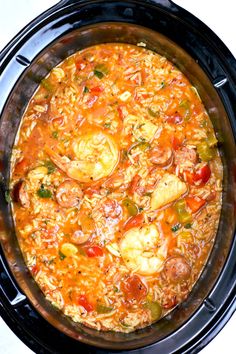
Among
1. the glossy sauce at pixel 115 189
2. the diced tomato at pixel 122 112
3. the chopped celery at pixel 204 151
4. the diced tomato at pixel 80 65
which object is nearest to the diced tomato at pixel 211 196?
the glossy sauce at pixel 115 189

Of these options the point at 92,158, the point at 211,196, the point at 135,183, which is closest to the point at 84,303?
the point at 135,183

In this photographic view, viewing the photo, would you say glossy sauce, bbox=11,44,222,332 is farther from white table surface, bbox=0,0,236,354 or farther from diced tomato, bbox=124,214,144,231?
white table surface, bbox=0,0,236,354

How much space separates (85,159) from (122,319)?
3.94ft

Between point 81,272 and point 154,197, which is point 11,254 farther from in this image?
point 154,197

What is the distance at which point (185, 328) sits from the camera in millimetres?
4277

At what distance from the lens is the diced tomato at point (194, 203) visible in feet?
14.9

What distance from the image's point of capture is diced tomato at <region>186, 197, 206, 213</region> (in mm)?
4535

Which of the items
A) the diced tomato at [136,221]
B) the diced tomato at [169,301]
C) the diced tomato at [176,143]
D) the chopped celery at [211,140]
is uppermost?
the diced tomato at [176,143]

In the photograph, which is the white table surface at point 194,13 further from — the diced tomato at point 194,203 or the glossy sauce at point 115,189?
the diced tomato at point 194,203

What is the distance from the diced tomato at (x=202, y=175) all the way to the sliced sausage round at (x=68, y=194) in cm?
84

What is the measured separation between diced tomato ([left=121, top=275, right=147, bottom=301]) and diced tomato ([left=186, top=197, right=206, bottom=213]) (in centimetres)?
64

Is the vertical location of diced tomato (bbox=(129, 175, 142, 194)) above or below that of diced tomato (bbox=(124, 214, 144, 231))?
above

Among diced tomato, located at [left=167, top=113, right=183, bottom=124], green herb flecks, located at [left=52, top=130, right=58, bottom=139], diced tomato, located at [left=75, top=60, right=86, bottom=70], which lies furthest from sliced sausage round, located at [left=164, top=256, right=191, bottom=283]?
diced tomato, located at [left=75, top=60, right=86, bottom=70]

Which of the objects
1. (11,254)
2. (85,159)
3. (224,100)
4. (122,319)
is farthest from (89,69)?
(122,319)
